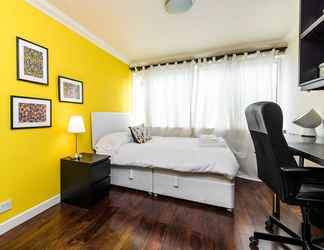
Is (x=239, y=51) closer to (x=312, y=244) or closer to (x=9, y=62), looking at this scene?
(x=312, y=244)

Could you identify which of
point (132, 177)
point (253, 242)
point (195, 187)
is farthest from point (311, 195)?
point (132, 177)

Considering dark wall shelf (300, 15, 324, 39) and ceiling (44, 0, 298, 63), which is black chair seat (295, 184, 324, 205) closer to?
dark wall shelf (300, 15, 324, 39)

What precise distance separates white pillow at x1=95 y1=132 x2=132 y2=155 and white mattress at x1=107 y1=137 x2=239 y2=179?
0.24 ft

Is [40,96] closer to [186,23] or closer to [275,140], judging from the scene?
[186,23]

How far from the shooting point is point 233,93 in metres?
3.19

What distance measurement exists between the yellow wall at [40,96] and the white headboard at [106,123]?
0.33 ft

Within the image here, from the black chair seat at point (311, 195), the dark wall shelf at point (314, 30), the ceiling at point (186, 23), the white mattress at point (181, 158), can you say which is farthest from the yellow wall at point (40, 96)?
the dark wall shelf at point (314, 30)

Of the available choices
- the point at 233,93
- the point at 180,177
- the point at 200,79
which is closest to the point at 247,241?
the point at 180,177

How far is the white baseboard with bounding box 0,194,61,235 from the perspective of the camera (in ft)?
5.33

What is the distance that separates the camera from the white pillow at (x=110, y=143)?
2586 mm

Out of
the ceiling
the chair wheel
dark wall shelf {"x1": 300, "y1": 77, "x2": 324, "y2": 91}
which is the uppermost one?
the ceiling

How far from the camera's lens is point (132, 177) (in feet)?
8.25

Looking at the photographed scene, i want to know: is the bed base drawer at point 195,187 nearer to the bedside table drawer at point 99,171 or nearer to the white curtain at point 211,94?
the bedside table drawer at point 99,171

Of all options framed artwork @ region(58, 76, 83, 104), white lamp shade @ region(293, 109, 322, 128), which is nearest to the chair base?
white lamp shade @ region(293, 109, 322, 128)
